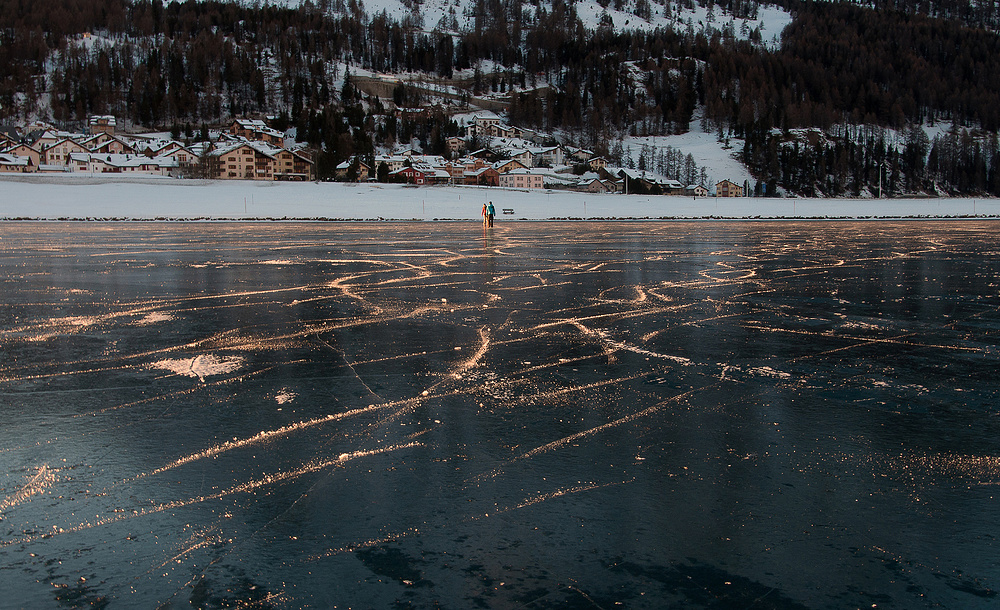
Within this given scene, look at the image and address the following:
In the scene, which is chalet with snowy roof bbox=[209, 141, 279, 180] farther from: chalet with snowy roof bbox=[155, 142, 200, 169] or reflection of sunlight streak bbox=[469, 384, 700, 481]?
reflection of sunlight streak bbox=[469, 384, 700, 481]

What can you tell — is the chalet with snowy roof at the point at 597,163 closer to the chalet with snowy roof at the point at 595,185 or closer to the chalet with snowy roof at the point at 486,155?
the chalet with snowy roof at the point at 486,155

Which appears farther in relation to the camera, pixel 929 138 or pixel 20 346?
pixel 929 138

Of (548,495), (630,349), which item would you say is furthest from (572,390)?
(548,495)

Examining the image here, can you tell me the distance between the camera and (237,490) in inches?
152

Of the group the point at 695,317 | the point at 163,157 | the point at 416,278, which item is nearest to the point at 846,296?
the point at 695,317

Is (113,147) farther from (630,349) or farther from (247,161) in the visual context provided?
(630,349)

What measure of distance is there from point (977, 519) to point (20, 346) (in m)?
8.50

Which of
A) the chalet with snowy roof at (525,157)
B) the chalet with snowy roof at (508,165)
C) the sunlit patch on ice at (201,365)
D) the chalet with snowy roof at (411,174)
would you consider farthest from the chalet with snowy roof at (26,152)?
the sunlit patch on ice at (201,365)

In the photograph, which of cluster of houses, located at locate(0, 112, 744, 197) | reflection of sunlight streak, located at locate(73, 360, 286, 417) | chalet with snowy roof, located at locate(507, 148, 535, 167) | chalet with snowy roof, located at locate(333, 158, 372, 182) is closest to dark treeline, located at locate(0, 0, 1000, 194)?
cluster of houses, located at locate(0, 112, 744, 197)

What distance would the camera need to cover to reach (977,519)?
3547 millimetres

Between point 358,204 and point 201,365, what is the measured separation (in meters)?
51.2

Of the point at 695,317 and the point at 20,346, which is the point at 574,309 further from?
the point at 20,346

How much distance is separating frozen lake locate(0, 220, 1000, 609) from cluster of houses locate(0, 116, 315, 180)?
3155 inches

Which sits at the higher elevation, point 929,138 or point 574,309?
point 929,138
